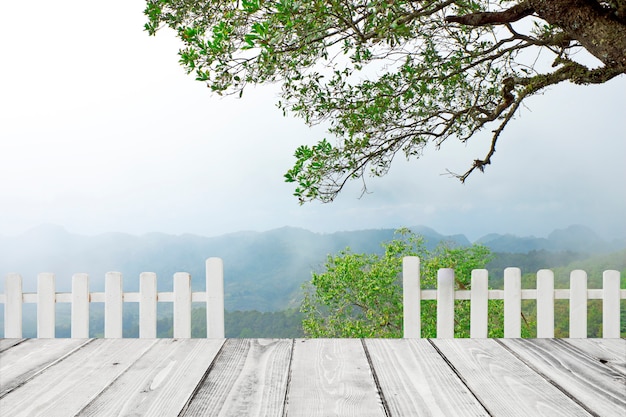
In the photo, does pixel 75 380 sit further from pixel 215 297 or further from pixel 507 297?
pixel 507 297

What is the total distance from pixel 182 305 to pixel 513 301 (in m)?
2.09

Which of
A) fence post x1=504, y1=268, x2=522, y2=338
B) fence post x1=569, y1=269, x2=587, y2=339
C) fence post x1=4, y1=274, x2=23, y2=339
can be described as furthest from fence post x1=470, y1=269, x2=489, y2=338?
fence post x1=4, y1=274, x2=23, y2=339

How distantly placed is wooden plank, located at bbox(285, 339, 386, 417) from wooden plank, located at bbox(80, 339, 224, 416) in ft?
1.16

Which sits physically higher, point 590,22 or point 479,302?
point 590,22

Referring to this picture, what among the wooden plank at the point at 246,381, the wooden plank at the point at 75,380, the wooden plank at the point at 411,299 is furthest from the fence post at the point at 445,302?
the wooden plank at the point at 75,380

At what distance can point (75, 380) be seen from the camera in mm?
1951

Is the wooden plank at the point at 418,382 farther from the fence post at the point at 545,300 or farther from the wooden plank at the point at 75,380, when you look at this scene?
the fence post at the point at 545,300

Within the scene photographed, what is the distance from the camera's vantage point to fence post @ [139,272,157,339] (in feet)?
11.0

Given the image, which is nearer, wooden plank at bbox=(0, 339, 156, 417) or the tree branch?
wooden plank at bbox=(0, 339, 156, 417)

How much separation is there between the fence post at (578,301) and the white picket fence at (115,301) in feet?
7.40

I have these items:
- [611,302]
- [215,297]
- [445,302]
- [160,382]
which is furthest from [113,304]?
[611,302]

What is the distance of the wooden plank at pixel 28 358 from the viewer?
78.4 inches

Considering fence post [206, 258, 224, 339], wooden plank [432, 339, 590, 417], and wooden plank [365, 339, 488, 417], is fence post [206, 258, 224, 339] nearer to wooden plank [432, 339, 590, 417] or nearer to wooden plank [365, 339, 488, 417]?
wooden plank [365, 339, 488, 417]

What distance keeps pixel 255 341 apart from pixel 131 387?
28.6 inches
